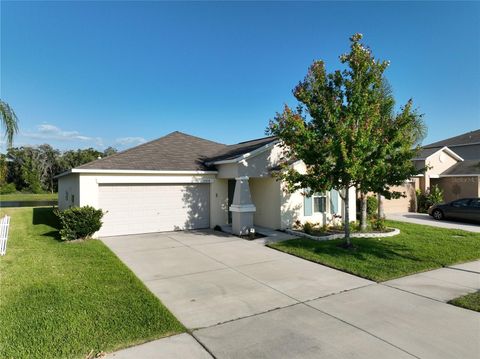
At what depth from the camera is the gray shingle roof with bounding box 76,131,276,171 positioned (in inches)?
535

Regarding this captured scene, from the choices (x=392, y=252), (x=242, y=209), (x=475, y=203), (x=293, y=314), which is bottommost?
(x=293, y=314)

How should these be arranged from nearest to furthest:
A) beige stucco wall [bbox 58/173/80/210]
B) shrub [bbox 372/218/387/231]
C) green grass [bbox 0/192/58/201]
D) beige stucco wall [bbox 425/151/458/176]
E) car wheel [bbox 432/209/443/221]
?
beige stucco wall [bbox 58/173/80/210] → shrub [bbox 372/218/387/231] → car wheel [bbox 432/209/443/221] → beige stucco wall [bbox 425/151/458/176] → green grass [bbox 0/192/58/201]

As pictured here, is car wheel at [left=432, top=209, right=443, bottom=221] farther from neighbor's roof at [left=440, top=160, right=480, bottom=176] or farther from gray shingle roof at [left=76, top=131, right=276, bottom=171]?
gray shingle roof at [left=76, top=131, right=276, bottom=171]

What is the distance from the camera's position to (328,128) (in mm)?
10242

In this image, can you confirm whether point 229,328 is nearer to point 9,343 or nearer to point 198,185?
point 9,343

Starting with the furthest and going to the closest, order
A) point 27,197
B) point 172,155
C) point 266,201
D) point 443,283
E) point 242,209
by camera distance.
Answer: point 27,197, point 172,155, point 266,201, point 242,209, point 443,283

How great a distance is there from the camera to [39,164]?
185ft

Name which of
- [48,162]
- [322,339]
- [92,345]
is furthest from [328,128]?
[48,162]

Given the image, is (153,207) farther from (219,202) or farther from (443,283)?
(443,283)

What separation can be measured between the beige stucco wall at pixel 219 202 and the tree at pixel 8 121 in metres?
8.16

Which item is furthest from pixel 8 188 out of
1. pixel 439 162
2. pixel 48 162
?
pixel 439 162

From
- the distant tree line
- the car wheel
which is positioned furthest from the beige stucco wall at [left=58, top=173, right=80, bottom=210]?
the distant tree line

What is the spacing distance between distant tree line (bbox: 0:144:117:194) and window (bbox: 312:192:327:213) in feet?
155

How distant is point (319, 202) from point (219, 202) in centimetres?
464
